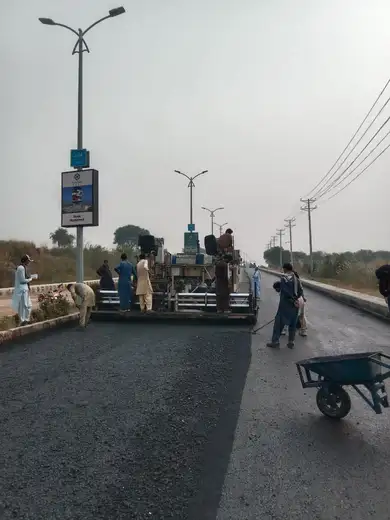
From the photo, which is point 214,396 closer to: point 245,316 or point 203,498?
point 203,498

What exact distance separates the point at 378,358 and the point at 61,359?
17.4 feet

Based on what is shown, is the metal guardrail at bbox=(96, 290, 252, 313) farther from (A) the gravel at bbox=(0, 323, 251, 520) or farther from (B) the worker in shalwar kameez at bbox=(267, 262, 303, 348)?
(A) the gravel at bbox=(0, 323, 251, 520)

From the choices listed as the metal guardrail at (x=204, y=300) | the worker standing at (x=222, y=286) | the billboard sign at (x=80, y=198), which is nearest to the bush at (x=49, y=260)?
the billboard sign at (x=80, y=198)

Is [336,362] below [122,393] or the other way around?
the other way around

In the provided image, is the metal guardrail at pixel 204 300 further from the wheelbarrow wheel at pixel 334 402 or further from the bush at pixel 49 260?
the bush at pixel 49 260

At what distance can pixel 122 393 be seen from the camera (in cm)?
608

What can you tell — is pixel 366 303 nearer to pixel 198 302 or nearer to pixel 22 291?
pixel 198 302

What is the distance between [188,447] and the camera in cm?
434

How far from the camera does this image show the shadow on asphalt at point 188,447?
3.34 m

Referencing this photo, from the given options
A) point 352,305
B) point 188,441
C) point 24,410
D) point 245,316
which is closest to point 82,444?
point 188,441

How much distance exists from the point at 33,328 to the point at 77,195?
454 centimetres

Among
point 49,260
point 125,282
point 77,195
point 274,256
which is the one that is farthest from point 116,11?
point 274,256

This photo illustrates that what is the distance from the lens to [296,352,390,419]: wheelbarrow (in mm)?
4766

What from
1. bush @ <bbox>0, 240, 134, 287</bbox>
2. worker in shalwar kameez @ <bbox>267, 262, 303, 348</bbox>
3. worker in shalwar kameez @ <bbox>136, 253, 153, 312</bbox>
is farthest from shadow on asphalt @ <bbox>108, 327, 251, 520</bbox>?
bush @ <bbox>0, 240, 134, 287</bbox>
